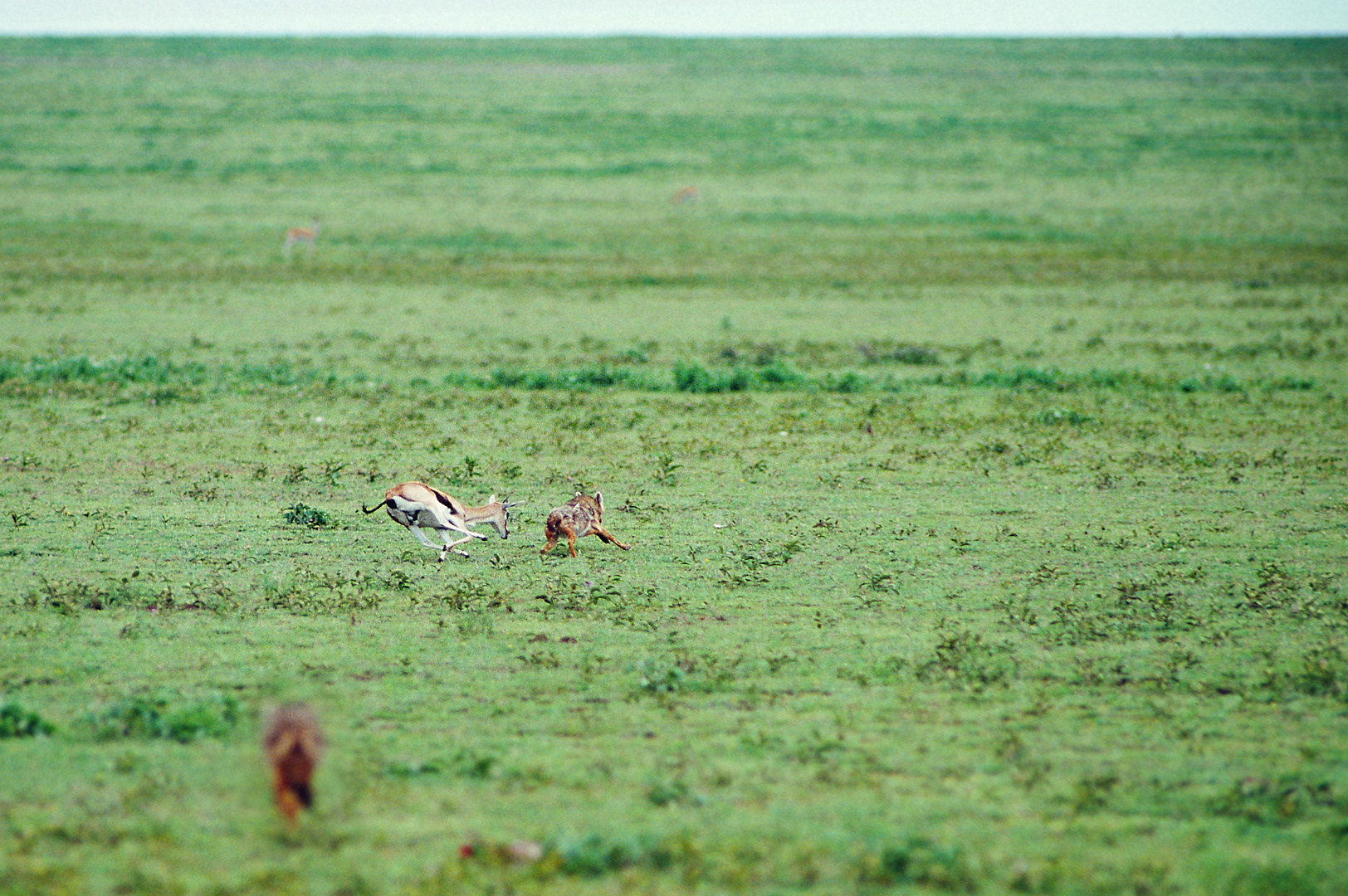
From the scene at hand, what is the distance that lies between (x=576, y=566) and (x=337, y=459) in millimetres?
4731

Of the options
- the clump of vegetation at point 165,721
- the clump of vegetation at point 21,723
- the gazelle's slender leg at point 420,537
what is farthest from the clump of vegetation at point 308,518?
the clump of vegetation at point 21,723

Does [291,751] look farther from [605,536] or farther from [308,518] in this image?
[308,518]

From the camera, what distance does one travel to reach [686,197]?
145 feet

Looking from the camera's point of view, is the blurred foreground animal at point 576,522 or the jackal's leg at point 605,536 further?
the jackal's leg at point 605,536

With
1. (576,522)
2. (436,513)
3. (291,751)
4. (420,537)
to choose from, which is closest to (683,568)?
(576,522)

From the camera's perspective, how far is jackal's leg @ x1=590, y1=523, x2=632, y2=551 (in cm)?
1088

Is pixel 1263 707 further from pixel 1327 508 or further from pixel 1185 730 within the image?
pixel 1327 508

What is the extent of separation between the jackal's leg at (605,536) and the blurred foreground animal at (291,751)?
5.01 m

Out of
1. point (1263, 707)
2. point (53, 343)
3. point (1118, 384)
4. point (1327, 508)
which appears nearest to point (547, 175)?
point (53, 343)

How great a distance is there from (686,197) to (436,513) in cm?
3537

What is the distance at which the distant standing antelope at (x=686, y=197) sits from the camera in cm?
4409

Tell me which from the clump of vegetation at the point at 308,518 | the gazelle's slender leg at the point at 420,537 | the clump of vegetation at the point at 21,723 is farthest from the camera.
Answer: the clump of vegetation at the point at 308,518

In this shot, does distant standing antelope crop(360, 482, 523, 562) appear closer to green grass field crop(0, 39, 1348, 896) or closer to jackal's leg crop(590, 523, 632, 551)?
green grass field crop(0, 39, 1348, 896)

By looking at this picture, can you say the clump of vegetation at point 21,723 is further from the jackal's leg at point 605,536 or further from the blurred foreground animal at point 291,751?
the jackal's leg at point 605,536
